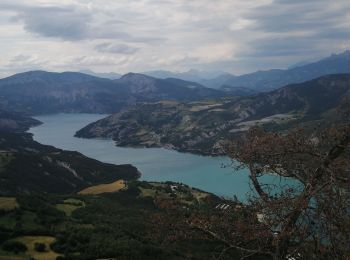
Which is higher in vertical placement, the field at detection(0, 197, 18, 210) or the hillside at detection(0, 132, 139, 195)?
the field at detection(0, 197, 18, 210)

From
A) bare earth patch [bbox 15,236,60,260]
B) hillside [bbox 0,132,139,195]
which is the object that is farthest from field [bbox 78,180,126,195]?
bare earth patch [bbox 15,236,60,260]

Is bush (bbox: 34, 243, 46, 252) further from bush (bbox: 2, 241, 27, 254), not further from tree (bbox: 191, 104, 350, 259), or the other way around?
tree (bbox: 191, 104, 350, 259)

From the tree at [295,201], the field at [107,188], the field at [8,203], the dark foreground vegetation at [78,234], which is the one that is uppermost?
the tree at [295,201]

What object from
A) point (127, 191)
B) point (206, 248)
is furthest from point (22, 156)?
point (206, 248)

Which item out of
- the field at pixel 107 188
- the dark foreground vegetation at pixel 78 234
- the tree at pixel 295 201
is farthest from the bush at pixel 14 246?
the field at pixel 107 188

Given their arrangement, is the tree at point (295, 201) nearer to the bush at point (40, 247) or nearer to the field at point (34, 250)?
the field at point (34, 250)

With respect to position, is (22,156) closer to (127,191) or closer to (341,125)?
(127,191)

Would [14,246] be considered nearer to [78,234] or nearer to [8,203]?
[78,234]
